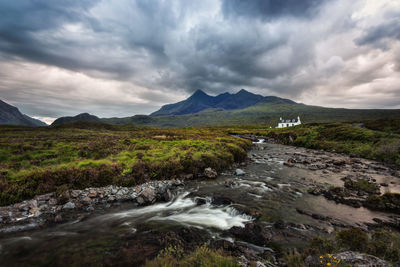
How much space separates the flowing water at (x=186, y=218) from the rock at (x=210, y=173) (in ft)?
2.88

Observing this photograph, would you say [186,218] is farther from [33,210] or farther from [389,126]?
[389,126]

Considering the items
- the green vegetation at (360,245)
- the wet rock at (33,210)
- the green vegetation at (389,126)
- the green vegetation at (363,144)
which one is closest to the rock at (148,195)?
the wet rock at (33,210)

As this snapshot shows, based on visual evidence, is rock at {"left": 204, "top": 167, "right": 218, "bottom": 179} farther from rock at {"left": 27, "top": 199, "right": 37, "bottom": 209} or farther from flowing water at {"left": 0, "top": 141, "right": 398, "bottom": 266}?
rock at {"left": 27, "top": 199, "right": 37, "bottom": 209}

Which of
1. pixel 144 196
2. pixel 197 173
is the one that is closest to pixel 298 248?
pixel 144 196

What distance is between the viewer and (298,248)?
6.95 meters

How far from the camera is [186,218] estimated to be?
32.7 feet

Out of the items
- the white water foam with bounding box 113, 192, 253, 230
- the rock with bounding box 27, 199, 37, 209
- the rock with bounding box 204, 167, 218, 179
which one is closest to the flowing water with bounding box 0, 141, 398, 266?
the white water foam with bounding box 113, 192, 253, 230

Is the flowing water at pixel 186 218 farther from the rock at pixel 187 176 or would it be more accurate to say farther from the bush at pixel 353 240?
the bush at pixel 353 240

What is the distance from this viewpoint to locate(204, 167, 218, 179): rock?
16469 mm

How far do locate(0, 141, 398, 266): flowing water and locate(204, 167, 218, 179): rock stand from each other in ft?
2.88

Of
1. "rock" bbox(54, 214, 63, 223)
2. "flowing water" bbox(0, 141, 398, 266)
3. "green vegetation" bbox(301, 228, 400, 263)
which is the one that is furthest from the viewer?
"rock" bbox(54, 214, 63, 223)

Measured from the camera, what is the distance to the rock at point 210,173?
16.5 meters

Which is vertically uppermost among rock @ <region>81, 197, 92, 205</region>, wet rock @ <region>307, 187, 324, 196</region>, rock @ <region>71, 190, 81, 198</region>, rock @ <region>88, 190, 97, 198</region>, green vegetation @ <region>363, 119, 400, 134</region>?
green vegetation @ <region>363, 119, 400, 134</region>

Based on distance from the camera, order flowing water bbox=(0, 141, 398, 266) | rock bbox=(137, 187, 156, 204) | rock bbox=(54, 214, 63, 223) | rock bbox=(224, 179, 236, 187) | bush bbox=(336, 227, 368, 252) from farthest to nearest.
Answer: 1. rock bbox=(224, 179, 236, 187)
2. rock bbox=(137, 187, 156, 204)
3. rock bbox=(54, 214, 63, 223)
4. flowing water bbox=(0, 141, 398, 266)
5. bush bbox=(336, 227, 368, 252)
